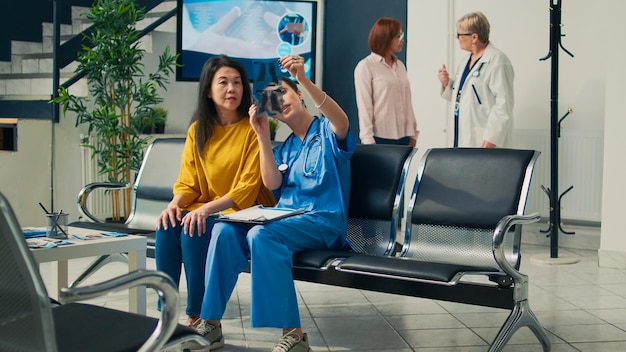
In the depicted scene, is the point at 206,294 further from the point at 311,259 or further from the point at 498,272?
the point at 498,272

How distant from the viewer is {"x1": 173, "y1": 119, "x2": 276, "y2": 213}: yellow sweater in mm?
3555

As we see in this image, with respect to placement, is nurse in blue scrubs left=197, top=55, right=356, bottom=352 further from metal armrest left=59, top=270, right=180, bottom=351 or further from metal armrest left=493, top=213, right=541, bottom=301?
metal armrest left=59, top=270, right=180, bottom=351

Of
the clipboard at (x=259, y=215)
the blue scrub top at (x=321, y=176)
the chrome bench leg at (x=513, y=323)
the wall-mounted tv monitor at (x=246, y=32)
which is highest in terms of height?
the wall-mounted tv monitor at (x=246, y=32)

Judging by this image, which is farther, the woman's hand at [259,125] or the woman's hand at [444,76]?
the woman's hand at [444,76]

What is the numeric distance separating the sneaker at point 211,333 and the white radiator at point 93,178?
3.63 m

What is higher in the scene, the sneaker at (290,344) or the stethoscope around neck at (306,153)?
the stethoscope around neck at (306,153)

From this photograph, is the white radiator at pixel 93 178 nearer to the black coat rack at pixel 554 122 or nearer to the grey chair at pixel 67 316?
the black coat rack at pixel 554 122

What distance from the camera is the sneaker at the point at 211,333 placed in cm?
321

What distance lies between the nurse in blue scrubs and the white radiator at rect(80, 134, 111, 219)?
3.40m

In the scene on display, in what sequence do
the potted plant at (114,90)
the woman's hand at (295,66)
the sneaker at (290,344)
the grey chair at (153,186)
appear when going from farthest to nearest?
the potted plant at (114,90)
the grey chair at (153,186)
the woman's hand at (295,66)
the sneaker at (290,344)

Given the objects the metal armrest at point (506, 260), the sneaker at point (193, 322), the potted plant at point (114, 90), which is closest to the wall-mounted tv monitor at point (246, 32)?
the potted plant at point (114, 90)

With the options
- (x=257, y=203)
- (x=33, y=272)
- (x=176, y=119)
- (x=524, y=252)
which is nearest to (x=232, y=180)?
(x=257, y=203)

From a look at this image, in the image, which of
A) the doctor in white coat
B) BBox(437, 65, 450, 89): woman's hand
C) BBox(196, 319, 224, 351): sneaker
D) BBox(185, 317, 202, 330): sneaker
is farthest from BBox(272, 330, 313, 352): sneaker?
BBox(437, 65, 450, 89): woman's hand

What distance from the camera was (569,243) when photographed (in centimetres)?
595
